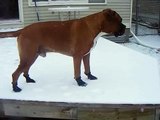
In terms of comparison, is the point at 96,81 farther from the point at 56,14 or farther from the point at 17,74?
the point at 56,14

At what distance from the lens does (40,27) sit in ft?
11.1

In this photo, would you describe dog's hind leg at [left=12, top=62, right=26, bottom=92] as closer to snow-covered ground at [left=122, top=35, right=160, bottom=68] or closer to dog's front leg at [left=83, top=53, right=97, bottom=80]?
dog's front leg at [left=83, top=53, right=97, bottom=80]

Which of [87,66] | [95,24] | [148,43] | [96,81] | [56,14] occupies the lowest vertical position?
[148,43]

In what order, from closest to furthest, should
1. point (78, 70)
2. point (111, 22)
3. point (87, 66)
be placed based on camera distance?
point (111, 22) < point (78, 70) < point (87, 66)

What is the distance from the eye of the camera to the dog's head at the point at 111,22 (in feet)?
10.8

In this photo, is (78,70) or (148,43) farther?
(148,43)

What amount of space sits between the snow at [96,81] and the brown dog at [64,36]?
27 cm

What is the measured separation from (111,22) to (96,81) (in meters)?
0.85

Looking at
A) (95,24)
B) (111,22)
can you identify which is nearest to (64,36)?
(95,24)

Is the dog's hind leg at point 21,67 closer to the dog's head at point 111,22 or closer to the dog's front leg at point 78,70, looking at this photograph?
the dog's front leg at point 78,70

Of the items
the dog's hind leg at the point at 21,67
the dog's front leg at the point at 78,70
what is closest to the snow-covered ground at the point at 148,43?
the dog's front leg at the point at 78,70

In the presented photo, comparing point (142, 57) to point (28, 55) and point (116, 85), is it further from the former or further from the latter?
point (28, 55)

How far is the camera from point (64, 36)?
3.38 meters

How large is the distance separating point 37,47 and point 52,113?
2.44 ft
